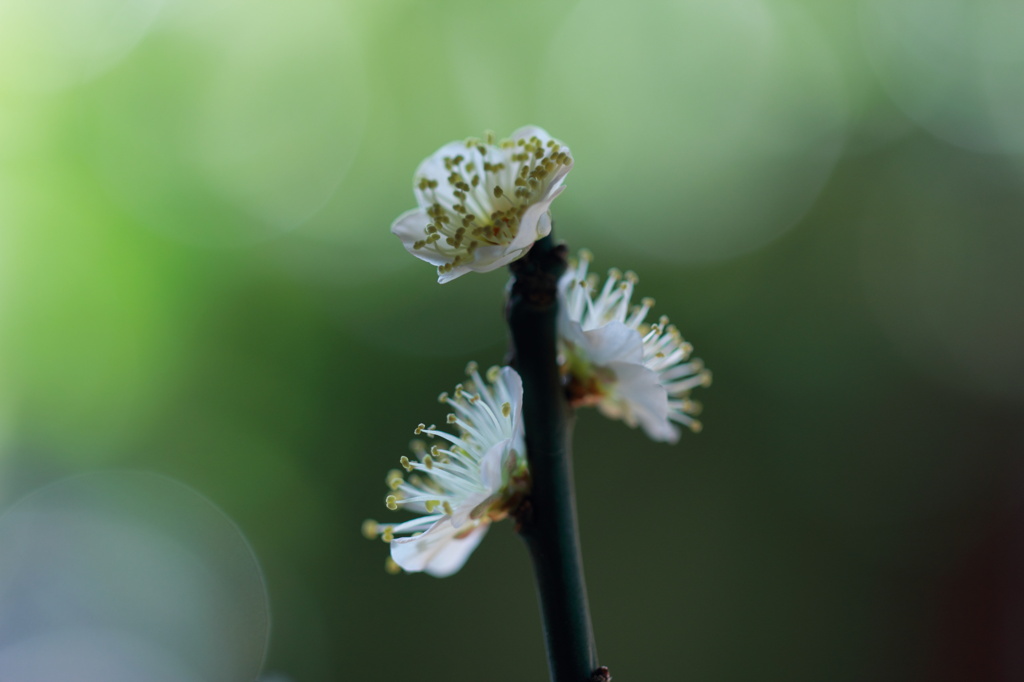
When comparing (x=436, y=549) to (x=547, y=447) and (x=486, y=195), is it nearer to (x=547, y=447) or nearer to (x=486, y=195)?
(x=547, y=447)

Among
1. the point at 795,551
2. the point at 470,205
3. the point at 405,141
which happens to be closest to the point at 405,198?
the point at 405,141

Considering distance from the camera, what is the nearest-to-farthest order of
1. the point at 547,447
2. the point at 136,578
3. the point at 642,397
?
the point at 547,447
the point at 642,397
the point at 136,578

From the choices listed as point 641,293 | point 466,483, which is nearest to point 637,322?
point 466,483

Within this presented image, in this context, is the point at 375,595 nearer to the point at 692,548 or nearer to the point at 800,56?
the point at 692,548

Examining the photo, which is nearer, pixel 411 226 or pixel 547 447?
pixel 547 447

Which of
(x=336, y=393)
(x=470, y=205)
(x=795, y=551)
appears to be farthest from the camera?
(x=336, y=393)

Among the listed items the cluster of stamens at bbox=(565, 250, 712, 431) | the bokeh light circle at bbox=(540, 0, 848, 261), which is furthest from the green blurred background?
the cluster of stamens at bbox=(565, 250, 712, 431)

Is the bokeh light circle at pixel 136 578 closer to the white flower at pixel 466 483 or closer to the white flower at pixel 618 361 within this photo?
the white flower at pixel 466 483

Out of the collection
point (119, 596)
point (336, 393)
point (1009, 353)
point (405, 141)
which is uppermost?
point (405, 141)
